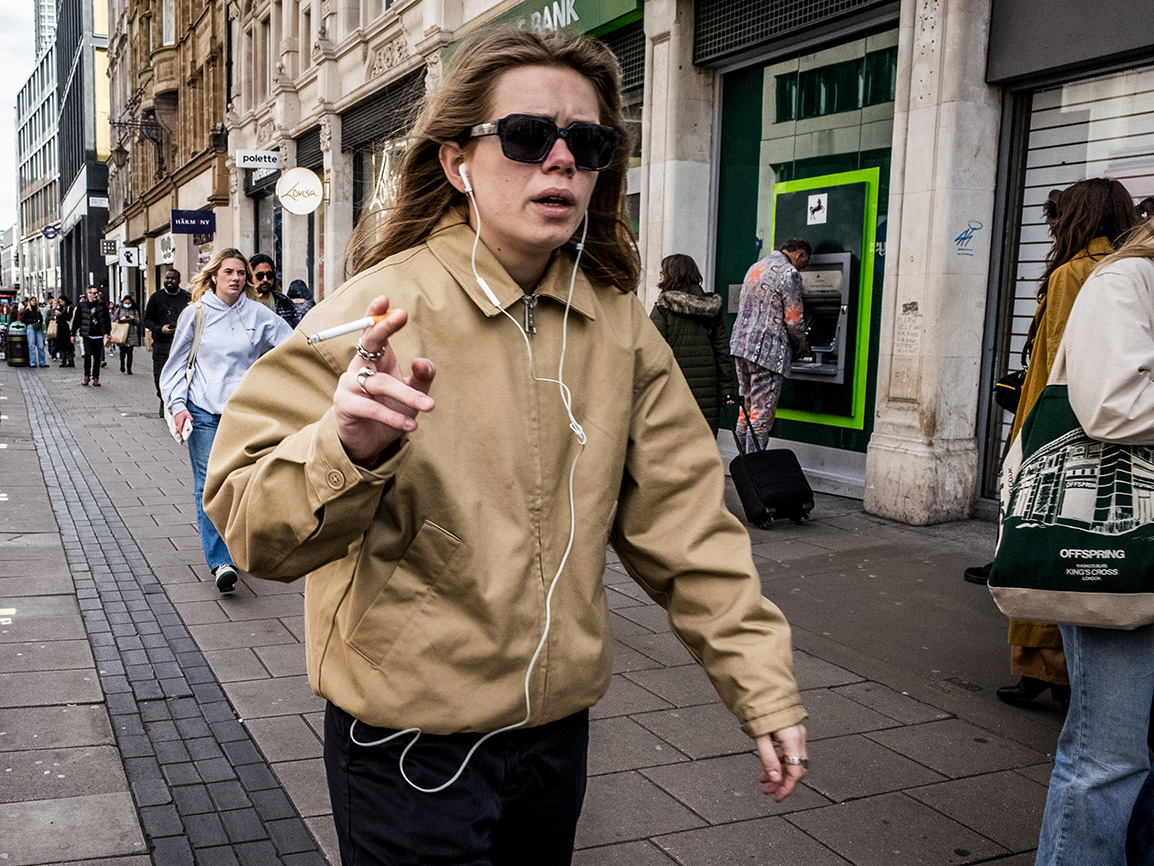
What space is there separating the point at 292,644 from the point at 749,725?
366 centimetres

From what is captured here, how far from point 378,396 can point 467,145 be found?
0.62m

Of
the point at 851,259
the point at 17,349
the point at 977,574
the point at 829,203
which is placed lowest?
the point at 17,349

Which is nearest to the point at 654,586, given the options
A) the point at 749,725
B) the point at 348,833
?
the point at 749,725

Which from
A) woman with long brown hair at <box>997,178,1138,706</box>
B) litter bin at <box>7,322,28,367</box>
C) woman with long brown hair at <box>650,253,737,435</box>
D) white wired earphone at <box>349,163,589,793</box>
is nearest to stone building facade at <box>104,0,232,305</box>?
litter bin at <box>7,322,28,367</box>

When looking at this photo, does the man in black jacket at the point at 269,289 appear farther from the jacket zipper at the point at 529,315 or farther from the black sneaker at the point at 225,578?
the jacket zipper at the point at 529,315

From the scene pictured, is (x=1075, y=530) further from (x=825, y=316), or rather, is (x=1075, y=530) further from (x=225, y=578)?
(x=825, y=316)

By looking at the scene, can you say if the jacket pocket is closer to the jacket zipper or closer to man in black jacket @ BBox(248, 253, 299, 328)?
the jacket zipper

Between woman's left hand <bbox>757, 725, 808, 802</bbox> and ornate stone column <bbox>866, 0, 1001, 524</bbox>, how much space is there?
6042 millimetres

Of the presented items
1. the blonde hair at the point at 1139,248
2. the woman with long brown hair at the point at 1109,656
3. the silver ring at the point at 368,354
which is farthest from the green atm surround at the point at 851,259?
the silver ring at the point at 368,354

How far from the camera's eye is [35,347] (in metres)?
26.7

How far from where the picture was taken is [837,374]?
8.93 metres

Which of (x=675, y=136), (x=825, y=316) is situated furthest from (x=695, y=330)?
(x=675, y=136)

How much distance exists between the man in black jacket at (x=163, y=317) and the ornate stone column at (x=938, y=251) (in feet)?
33.2

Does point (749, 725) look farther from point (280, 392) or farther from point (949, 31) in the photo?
point (949, 31)
